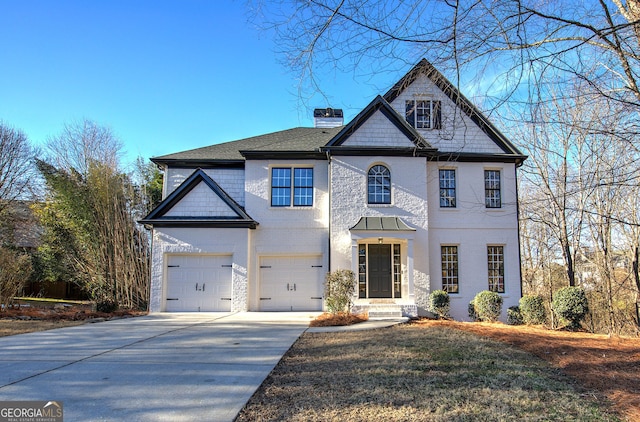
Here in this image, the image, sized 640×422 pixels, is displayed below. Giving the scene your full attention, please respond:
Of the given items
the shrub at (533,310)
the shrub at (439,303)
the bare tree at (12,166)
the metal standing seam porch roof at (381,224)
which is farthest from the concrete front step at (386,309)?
the bare tree at (12,166)

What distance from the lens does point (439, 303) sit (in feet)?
44.3

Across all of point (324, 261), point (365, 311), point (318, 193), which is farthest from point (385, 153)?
point (365, 311)

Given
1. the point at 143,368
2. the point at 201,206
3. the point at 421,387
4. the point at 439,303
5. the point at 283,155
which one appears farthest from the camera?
the point at 283,155

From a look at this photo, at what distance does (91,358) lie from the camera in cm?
672

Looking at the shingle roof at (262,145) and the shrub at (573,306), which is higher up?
the shingle roof at (262,145)

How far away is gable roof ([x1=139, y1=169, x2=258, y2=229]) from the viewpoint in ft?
46.8

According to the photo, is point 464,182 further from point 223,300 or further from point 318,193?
point 223,300

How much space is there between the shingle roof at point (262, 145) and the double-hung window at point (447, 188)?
494 cm

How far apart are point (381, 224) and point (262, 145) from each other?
6.00 m

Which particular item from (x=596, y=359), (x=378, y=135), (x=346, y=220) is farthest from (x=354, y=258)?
(x=596, y=359)

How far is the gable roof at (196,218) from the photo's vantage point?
46.8ft

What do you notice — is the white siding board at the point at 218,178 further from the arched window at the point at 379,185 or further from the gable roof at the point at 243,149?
the arched window at the point at 379,185

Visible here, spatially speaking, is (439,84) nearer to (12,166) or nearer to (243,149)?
(243,149)

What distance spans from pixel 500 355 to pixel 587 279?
48.9ft
